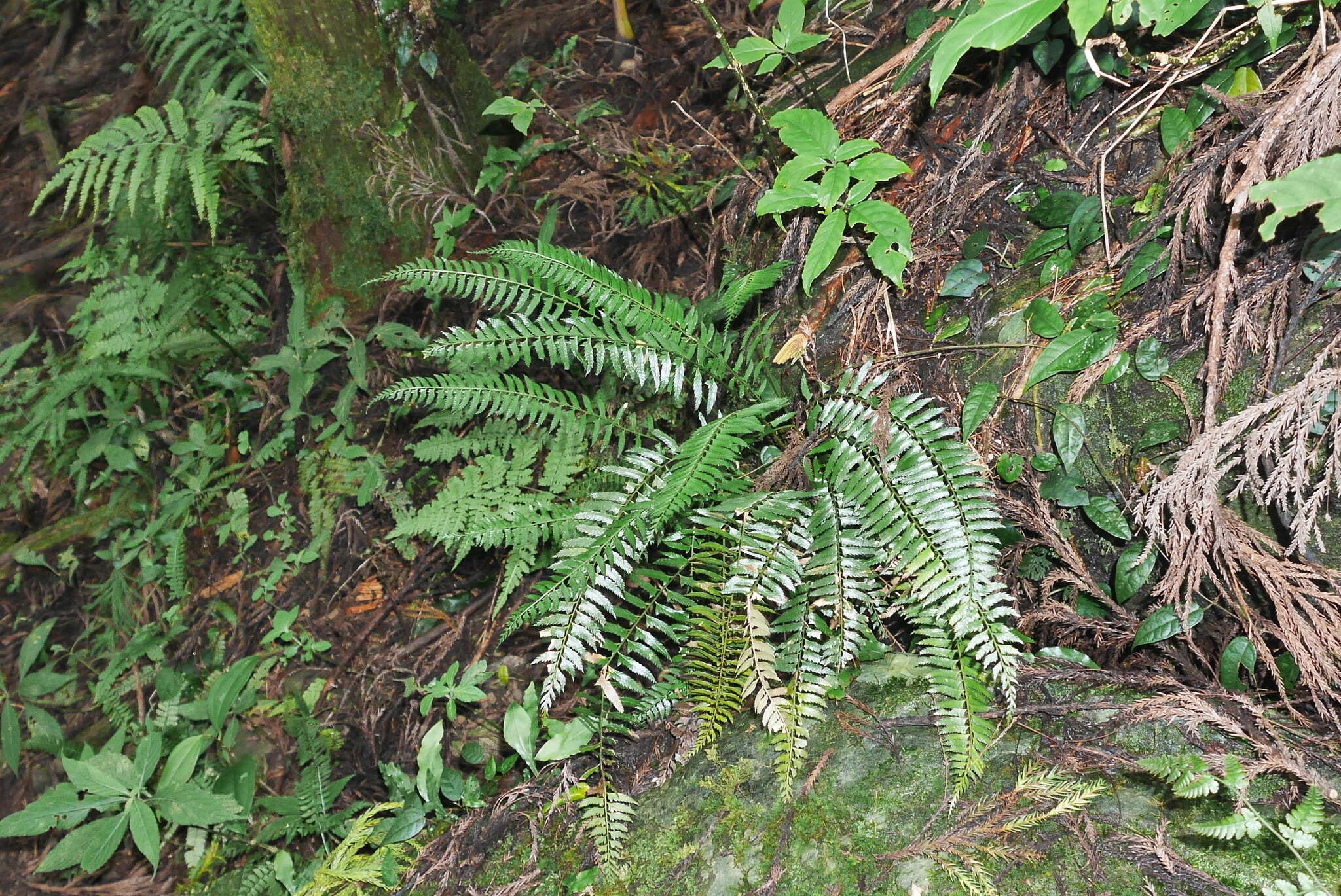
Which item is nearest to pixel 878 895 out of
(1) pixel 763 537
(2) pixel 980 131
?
(1) pixel 763 537

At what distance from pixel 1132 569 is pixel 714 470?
3.53 ft

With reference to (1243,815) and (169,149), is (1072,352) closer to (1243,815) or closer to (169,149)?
(1243,815)

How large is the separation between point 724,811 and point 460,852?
2.73ft

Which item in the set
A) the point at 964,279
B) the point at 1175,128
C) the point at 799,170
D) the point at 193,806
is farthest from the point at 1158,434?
the point at 193,806

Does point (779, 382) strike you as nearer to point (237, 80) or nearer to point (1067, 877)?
point (1067, 877)

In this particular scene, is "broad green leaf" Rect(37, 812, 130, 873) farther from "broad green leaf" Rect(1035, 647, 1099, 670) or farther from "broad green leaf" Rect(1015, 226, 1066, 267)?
"broad green leaf" Rect(1015, 226, 1066, 267)

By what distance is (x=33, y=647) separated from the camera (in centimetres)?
409

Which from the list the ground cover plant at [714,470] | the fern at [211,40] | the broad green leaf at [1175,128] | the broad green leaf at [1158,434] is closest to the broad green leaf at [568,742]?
the ground cover plant at [714,470]

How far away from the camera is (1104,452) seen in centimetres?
210

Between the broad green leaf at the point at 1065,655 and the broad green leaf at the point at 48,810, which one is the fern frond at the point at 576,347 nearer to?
the broad green leaf at the point at 1065,655

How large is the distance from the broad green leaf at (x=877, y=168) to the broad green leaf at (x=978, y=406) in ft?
2.02

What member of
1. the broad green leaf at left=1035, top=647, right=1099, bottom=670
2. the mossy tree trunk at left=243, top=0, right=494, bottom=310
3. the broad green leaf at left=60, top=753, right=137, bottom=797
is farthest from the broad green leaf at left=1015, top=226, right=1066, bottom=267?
the broad green leaf at left=60, top=753, right=137, bottom=797

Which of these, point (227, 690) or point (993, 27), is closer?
point (993, 27)

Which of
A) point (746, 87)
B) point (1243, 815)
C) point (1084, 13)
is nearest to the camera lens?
point (1243, 815)
